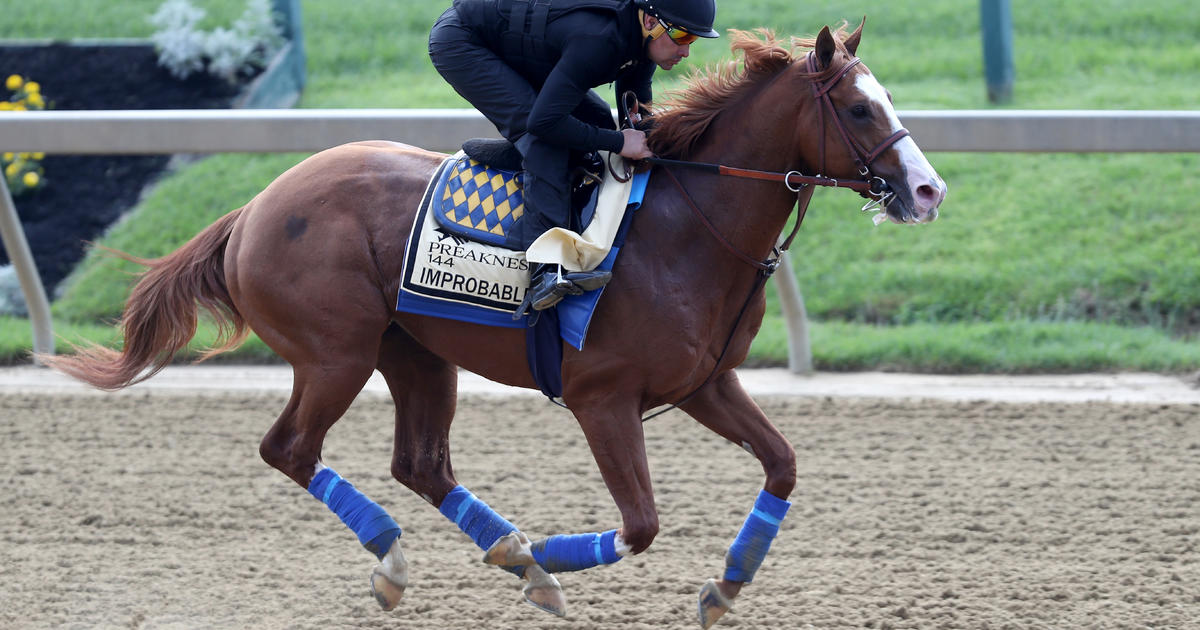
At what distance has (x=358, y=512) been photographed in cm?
400

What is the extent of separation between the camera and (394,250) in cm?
390

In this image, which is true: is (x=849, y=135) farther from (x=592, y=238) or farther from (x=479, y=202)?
(x=479, y=202)

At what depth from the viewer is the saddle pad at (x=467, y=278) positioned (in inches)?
146

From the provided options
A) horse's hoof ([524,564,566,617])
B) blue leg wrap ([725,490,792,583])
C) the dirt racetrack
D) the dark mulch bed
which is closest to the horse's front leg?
blue leg wrap ([725,490,792,583])

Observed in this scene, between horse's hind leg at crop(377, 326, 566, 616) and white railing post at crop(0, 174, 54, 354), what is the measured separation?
3.09 meters

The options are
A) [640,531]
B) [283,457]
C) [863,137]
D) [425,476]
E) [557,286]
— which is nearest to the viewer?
[863,137]

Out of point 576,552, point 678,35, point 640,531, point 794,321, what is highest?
point 678,35

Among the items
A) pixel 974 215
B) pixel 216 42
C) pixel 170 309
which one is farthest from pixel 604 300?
pixel 216 42

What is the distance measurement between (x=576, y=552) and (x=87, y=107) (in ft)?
23.3

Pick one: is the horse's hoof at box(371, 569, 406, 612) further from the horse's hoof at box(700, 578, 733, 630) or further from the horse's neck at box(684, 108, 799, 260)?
the horse's neck at box(684, 108, 799, 260)

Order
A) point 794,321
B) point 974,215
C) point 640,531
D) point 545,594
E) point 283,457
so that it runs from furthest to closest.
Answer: point 974,215 < point 794,321 < point 283,457 < point 545,594 < point 640,531

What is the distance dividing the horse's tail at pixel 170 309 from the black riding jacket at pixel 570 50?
1.27m

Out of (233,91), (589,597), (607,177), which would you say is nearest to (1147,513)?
(589,597)

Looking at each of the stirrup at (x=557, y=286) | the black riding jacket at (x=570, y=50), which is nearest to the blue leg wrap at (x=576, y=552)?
the stirrup at (x=557, y=286)
